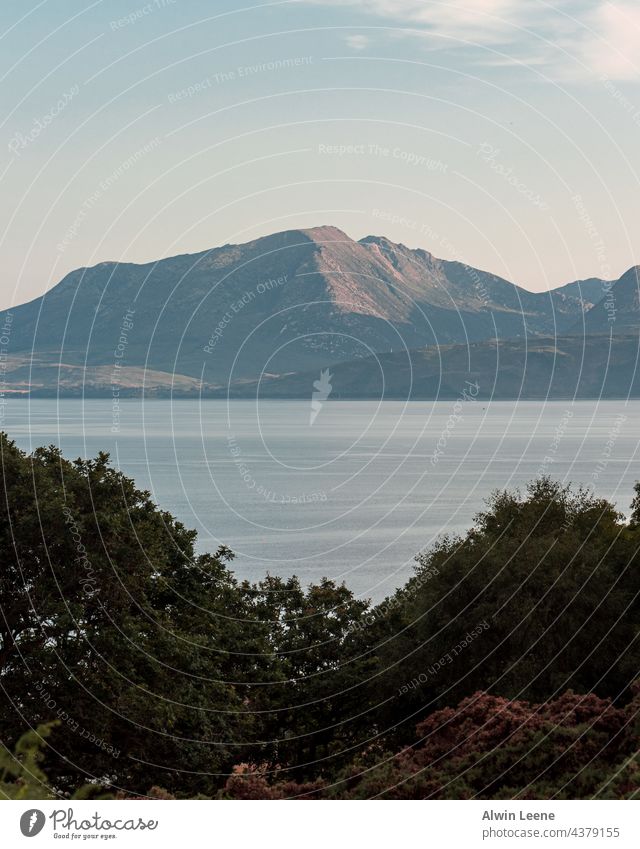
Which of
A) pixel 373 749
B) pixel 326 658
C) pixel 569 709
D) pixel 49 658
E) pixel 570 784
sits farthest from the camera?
pixel 326 658

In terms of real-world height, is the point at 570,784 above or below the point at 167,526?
below

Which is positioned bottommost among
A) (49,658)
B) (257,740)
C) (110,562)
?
(257,740)

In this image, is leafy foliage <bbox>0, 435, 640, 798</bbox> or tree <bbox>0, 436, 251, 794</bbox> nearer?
leafy foliage <bbox>0, 435, 640, 798</bbox>

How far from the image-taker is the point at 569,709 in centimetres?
2862

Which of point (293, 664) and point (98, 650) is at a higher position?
point (98, 650)

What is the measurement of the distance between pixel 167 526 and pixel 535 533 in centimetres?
2108

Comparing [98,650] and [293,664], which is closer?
[98,650]

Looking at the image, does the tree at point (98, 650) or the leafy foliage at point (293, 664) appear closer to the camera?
the leafy foliage at point (293, 664)

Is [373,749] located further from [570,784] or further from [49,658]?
[570,784]

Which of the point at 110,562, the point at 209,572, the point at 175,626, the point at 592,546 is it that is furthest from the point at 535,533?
the point at 110,562
